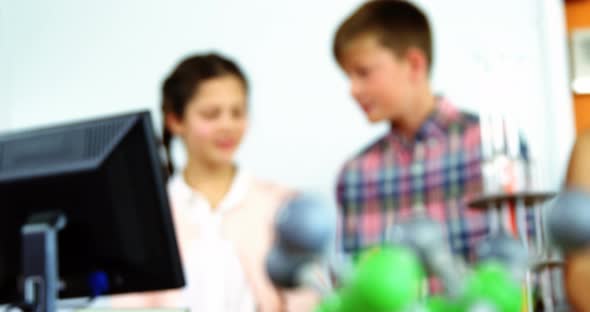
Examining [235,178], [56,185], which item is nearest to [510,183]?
[235,178]

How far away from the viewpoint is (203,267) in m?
2.16

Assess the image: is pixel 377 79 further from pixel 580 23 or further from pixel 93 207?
pixel 93 207

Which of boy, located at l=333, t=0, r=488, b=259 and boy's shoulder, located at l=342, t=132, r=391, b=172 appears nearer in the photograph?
boy, located at l=333, t=0, r=488, b=259

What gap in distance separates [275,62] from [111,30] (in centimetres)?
59

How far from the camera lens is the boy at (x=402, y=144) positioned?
6.47ft

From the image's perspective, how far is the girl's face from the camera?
89.0 inches

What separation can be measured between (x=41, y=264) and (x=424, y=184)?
1078mm

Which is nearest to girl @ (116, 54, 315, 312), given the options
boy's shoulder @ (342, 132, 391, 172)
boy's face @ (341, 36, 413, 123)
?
boy's shoulder @ (342, 132, 391, 172)

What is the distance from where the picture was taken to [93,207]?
1226mm

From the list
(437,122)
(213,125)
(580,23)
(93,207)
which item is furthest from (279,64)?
(93,207)

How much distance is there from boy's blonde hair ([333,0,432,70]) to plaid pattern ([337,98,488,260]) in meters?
0.18

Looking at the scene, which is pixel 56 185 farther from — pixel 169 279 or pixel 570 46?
pixel 570 46

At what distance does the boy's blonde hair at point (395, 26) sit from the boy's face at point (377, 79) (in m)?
0.02

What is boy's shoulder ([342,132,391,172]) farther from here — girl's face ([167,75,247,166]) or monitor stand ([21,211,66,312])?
monitor stand ([21,211,66,312])
